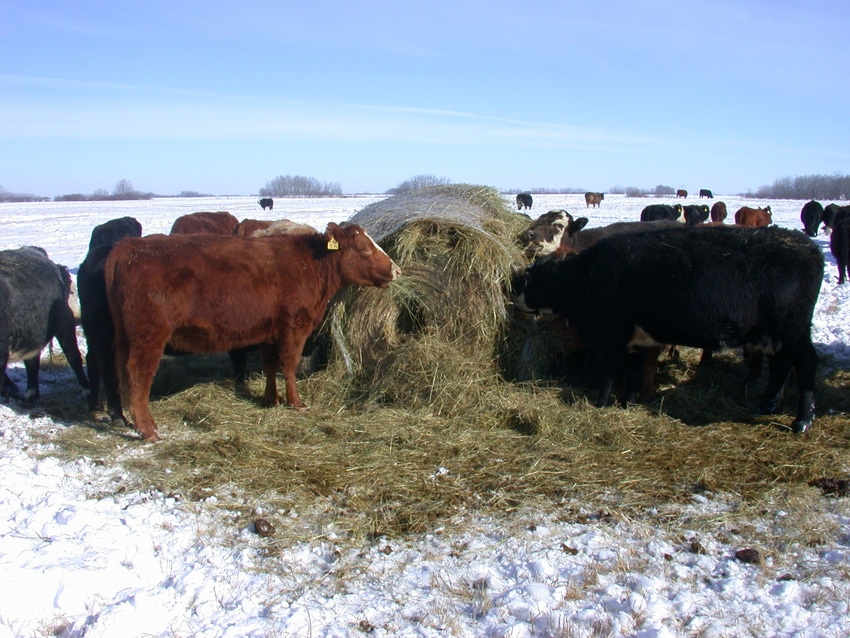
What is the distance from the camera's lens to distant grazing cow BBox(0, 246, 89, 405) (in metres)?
6.36

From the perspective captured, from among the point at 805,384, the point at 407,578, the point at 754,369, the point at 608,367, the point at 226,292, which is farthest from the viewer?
the point at 754,369

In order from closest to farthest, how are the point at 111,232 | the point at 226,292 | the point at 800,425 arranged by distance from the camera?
the point at 800,425, the point at 226,292, the point at 111,232

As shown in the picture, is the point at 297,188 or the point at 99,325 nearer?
the point at 99,325

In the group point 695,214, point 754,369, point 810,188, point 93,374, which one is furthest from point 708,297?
point 810,188

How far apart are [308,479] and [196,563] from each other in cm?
118

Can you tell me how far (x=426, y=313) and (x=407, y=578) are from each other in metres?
4.09

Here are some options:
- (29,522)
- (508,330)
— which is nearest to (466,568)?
(29,522)

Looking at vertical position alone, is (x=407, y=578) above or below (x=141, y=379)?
below

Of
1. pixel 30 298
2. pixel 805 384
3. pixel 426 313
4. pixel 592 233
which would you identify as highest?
pixel 592 233

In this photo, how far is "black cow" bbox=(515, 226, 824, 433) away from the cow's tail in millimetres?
4165

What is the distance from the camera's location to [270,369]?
664cm

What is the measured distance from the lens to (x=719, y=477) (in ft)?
15.1

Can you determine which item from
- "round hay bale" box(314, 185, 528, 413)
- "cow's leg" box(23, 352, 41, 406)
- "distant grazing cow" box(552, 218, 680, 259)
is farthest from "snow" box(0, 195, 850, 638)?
"distant grazing cow" box(552, 218, 680, 259)

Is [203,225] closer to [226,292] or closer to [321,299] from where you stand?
[321,299]
